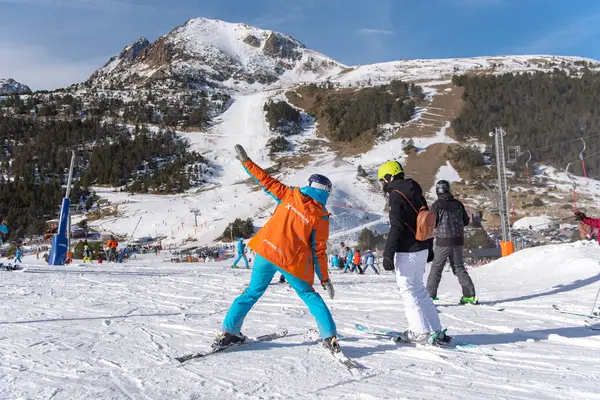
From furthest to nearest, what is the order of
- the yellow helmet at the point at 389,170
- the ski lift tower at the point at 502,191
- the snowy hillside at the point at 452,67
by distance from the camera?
the snowy hillside at the point at 452,67 → the ski lift tower at the point at 502,191 → the yellow helmet at the point at 389,170

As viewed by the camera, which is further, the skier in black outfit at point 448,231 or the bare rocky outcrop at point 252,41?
the bare rocky outcrop at point 252,41

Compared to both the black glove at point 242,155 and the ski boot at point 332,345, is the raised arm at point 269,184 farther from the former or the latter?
the ski boot at point 332,345

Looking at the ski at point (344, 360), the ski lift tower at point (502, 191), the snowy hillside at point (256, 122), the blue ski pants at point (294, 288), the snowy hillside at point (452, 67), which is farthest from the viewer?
the snowy hillside at point (452, 67)

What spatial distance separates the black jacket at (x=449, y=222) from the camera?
20.8 ft

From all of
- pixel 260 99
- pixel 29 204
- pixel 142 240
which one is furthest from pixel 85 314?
pixel 260 99

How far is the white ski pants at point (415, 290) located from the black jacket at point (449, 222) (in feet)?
8.14

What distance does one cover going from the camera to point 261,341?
13.4ft

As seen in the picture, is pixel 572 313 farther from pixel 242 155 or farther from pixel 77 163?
pixel 77 163

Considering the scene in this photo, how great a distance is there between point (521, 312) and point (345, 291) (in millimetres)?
3380

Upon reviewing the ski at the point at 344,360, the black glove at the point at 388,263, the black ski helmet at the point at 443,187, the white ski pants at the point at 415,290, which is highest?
the black ski helmet at the point at 443,187

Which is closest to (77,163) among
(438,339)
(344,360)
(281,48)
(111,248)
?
(111,248)

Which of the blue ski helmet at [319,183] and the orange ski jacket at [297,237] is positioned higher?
the blue ski helmet at [319,183]

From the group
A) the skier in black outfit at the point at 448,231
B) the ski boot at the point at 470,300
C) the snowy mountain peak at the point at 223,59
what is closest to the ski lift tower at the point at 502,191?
the ski boot at the point at 470,300

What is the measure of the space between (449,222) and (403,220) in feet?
8.85
